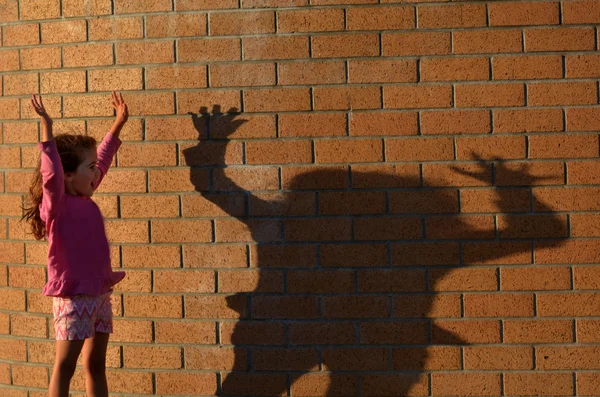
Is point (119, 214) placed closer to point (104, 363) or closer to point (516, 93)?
point (104, 363)

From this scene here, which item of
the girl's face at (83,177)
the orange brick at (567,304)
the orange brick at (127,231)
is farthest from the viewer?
the orange brick at (127,231)

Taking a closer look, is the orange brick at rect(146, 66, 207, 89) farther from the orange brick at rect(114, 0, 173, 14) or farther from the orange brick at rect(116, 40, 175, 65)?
the orange brick at rect(114, 0, 173, 14)

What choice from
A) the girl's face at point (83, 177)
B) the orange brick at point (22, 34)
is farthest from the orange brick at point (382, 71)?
the orange brick at point (22, 34)

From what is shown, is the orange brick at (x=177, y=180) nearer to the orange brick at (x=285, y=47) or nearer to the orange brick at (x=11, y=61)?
the orange brick at (x=285, y=47)

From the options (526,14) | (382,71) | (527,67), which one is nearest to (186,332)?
(382,71)

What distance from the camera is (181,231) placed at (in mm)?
4234

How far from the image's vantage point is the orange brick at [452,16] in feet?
13.4

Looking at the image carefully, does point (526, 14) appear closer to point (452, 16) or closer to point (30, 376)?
point (452, 16)

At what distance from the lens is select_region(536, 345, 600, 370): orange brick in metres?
4.06

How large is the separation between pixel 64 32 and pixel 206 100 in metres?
0.83

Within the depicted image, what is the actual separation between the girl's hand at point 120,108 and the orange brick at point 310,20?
33.5 inches

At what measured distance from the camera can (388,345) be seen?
413 cm

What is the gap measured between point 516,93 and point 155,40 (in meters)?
1.81

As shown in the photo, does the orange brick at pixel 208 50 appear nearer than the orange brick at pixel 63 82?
Yes
